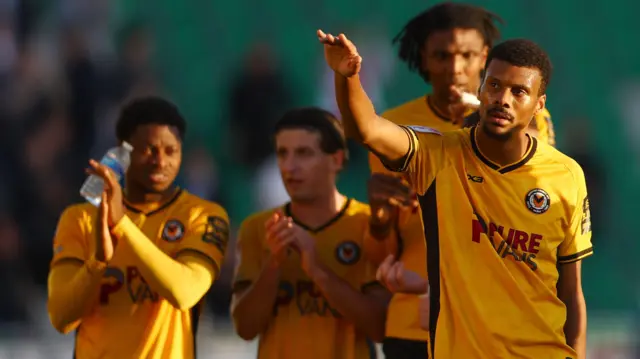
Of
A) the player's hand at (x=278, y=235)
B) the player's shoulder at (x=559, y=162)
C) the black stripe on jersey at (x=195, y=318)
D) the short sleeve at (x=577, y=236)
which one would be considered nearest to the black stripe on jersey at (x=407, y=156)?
the player's shoulder at (x=559, y=162)

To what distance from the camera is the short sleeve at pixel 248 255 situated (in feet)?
18.2

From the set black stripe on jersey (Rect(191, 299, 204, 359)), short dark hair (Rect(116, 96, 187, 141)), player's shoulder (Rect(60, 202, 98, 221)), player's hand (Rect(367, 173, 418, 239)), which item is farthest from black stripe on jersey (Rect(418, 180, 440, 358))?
player's shoulder (Rect(60, 202, 98, 221))

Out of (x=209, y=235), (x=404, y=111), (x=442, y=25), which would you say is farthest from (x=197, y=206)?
(x=442, y=25)

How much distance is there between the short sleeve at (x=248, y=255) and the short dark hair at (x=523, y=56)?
5.88ft

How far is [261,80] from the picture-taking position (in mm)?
9945

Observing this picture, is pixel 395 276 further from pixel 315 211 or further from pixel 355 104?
pixel 355 104

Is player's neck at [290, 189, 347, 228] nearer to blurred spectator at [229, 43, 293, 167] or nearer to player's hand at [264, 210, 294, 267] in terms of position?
player's hand at [264, 210, 294, 267]

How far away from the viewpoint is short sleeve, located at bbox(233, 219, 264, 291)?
218 inches

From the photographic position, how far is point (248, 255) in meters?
5.62

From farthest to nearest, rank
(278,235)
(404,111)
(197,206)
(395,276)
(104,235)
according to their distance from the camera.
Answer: (404,111) → (197,206) → (278,235) → (104,235) → (395,276)

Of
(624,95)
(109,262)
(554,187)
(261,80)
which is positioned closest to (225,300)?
(261,80)

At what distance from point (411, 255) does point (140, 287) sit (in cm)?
126

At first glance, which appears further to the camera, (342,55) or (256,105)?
(256,105)

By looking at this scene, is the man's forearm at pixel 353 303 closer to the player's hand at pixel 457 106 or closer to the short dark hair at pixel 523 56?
the player's hand at pixel 457 106
